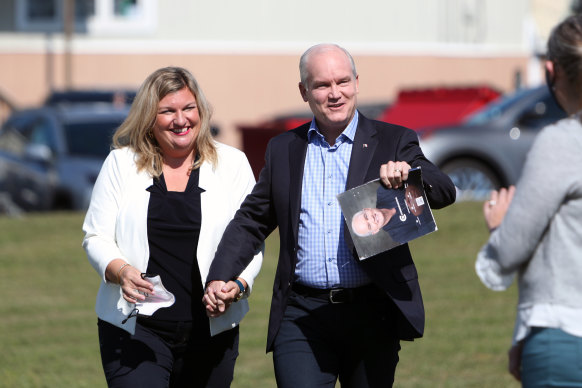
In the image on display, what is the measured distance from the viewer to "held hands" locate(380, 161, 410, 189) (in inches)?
154

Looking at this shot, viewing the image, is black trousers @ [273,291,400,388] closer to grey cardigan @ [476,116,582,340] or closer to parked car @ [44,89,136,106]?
grey cardigan @ [476,116,582,340]

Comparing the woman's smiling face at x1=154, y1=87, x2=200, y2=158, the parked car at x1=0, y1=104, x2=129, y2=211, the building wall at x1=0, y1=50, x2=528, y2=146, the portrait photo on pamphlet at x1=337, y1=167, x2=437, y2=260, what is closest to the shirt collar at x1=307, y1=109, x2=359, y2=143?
the portrait photo on pamphlet at x1=337, y1=167, x2=437, y2=260

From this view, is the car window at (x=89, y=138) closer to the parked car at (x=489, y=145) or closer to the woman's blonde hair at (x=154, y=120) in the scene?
the parked car at (x=489, y=145)

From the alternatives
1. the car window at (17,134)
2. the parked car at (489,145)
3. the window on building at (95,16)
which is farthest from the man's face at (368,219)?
the window on building at (95,16)

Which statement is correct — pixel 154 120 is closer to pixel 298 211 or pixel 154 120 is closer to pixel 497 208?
pixel 298 211

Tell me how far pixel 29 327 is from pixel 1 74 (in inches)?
688

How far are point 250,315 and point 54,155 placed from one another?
562 cm

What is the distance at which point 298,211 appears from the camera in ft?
13.9

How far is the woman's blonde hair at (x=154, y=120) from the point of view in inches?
177

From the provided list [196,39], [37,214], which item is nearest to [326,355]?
[37,214]

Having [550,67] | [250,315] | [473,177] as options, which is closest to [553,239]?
[550,67]

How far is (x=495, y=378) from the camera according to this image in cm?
687

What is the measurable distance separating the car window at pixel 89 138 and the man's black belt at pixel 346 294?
9815mm

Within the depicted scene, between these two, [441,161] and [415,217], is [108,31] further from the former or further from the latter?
[415,217]
